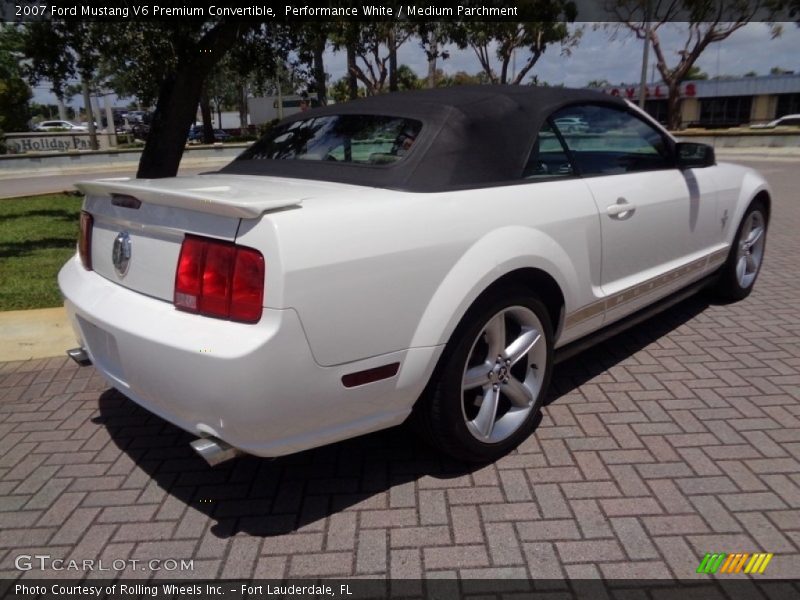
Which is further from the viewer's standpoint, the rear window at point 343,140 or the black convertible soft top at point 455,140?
the rear window at point 343,140

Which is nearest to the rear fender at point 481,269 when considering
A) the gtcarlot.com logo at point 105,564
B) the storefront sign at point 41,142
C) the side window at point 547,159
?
the side window at point 547,159

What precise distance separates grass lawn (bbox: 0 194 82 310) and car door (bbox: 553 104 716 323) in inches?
173

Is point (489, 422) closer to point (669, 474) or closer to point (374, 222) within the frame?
point (669, 474)

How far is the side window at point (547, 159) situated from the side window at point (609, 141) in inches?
3.2

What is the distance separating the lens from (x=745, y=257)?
201 inches

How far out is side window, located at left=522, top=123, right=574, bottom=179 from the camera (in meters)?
3.09

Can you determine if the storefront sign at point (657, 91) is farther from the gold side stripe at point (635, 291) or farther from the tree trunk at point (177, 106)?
the gold side stripe at point (635, 291)

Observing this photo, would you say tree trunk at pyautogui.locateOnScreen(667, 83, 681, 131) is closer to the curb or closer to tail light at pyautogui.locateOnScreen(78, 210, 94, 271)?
the curb

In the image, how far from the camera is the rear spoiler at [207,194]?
2.12 m

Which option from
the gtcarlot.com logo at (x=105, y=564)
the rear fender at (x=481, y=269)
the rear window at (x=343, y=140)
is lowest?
the gtcarlot.com logo at (x=105, y=564)

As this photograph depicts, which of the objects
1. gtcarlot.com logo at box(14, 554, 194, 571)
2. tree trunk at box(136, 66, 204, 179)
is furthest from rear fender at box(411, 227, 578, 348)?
tree trunk at box(136, 66, 204, 179)

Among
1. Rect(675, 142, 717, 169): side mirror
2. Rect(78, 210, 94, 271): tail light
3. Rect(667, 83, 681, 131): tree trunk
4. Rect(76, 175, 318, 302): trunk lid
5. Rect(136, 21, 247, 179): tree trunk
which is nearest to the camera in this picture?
Rect(76, 175, 318, 302): trunk lid

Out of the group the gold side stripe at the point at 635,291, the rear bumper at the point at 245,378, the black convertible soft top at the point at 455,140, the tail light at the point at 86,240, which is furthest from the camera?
the gold side stripe at the point at 635,291

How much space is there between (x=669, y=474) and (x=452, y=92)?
6.95 feet
